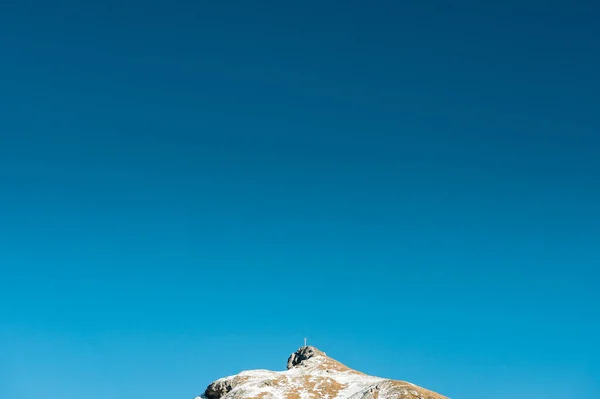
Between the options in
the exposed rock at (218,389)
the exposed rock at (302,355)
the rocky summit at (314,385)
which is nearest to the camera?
the rocky summit at (314,385)

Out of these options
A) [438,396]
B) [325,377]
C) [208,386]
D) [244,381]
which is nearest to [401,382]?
[438,396]

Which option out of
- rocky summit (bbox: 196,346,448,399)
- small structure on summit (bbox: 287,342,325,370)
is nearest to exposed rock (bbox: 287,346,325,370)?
small structure on summit (bbox: 287,342,325,370)

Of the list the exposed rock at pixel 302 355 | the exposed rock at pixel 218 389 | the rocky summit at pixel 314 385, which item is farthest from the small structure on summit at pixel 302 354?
the exposed rock at pixel 218 389

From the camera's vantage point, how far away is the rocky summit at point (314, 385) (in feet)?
439

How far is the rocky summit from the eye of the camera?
13375cm

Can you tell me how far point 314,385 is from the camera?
149 meters

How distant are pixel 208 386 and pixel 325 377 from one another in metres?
39.1

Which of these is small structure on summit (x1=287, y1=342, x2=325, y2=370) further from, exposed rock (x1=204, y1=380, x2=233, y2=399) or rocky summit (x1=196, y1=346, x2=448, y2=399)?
exposed rock (x1=204, y1=380, x2=233, y2=399)

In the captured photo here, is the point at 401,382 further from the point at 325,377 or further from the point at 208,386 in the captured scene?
the point at 208,386

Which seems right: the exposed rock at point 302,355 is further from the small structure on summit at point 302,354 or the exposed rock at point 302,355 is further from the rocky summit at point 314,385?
the rocky summit at point 314,385

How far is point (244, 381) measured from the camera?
156875 millimetres

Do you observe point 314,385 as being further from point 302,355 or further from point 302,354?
point 302,354

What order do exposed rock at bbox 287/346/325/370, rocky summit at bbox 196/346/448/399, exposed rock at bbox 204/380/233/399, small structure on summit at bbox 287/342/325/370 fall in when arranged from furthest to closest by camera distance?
exposed rock at bbox 287/346/325/370 → small structure on summit at bbox 287/342/325/370 → exposed rock at bbox 204/380/233/399 → rocky summit at bbox 196/346/448/399

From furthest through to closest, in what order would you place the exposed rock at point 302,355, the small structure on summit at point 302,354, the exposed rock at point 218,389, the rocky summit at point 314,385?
the exposed rock at point 302,355 < the small structure on summit at point 302,354 < the exposed rock at point 218,389 < the rocky summit at point 314,385
